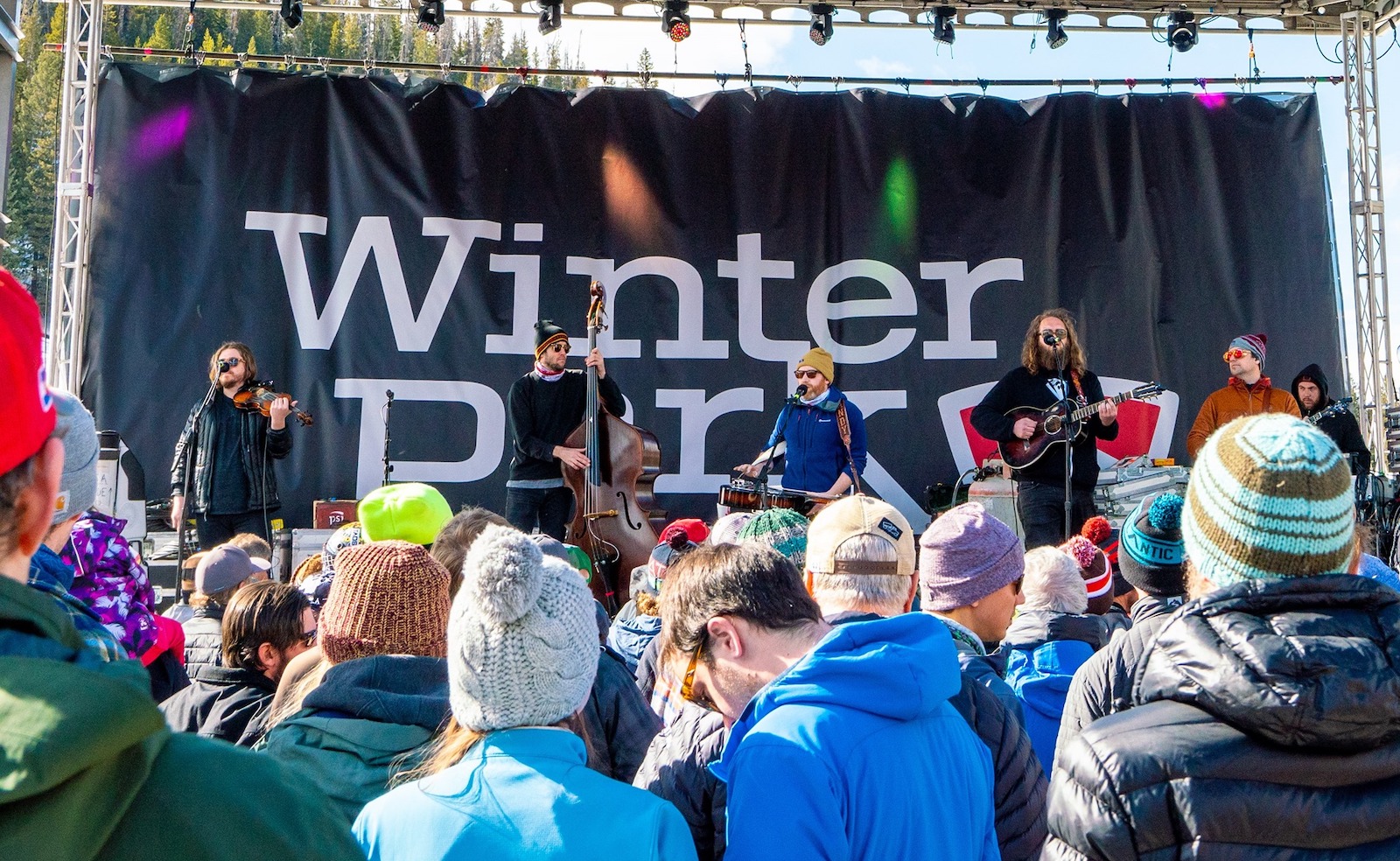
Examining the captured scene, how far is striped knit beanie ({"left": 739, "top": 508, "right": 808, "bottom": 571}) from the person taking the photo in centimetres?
255

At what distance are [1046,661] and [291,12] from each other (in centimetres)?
700

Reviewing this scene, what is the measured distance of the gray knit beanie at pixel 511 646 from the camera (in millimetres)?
1369

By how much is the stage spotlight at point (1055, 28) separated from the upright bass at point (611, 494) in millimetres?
4142

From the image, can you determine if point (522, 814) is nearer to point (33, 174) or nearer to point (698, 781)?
point (698, 781)

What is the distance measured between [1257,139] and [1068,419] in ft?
12.7

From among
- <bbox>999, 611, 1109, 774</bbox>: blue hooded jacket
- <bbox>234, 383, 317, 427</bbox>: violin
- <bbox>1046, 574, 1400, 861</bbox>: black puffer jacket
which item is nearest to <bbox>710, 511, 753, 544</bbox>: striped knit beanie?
<bbox>999, 611, 1109, 774</bbox>: blue hooded jacket

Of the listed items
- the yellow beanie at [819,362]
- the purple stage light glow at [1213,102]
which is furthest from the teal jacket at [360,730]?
the purple stage light glow at [1213,102]

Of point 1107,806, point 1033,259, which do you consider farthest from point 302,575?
point 1033,259

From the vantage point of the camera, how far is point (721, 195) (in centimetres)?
867

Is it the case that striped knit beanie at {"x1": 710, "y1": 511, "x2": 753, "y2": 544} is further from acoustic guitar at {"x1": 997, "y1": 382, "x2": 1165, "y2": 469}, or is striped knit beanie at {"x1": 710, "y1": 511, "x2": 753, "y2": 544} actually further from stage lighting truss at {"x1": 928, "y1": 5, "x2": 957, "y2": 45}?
stage lighting truss at {"x1": 928, "y1": 5, "x2": 957, "y2": 45}

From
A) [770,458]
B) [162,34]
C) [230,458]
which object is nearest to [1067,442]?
[770,458]

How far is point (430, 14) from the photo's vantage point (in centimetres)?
776

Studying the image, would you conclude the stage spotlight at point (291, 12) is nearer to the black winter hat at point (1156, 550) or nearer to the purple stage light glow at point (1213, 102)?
the purple stage light glow at point (1213, 102)

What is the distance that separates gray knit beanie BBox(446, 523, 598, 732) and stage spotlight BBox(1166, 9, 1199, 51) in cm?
818
